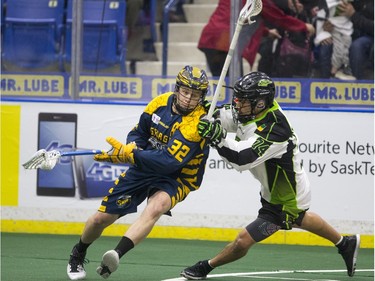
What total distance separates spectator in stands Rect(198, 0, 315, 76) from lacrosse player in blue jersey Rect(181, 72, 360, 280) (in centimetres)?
252

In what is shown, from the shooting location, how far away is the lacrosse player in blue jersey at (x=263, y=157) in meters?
6.20

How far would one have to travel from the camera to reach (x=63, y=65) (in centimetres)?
946

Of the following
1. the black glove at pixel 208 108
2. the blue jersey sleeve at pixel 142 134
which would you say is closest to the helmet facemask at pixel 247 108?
the black glove at pixel 208 108

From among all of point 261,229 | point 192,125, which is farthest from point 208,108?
point 261,229

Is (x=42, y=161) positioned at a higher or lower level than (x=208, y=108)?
lower

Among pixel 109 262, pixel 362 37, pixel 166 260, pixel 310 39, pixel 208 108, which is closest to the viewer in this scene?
pixel 109 262

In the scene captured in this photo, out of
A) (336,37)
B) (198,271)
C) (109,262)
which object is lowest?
(198,271)

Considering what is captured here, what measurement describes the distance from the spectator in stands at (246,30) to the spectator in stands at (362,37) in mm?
381

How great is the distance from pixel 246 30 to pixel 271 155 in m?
2.97

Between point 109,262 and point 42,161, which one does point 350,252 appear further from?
point 42,161

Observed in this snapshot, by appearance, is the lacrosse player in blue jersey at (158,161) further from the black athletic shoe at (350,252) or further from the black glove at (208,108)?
the black athletic shoe at (350,252)

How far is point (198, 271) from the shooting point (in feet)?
21.7

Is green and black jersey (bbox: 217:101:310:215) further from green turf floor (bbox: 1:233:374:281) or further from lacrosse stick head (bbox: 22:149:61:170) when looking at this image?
lacrosse stick head (bbox: 22:149:61:170)

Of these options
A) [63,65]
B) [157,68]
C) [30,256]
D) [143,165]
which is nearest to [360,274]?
[143,165]
